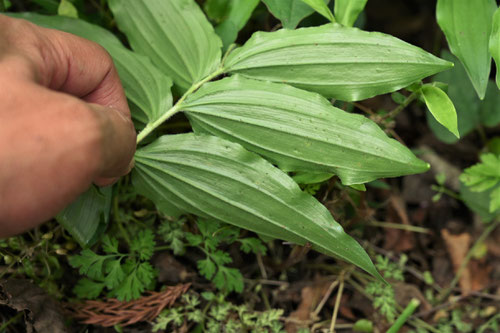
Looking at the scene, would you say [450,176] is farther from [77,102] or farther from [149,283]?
[77,102]

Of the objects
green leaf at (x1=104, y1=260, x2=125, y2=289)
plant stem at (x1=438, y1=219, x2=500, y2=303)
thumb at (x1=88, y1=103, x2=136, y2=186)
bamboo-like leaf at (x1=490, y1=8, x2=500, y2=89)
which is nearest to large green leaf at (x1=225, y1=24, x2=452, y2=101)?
bamboo-like leaf at (x1=490, y1=8, x2=500, y2=89)

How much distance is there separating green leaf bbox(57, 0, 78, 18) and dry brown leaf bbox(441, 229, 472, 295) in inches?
61.7

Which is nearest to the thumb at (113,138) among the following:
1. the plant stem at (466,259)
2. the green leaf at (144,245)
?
the green leaf at (144,245)

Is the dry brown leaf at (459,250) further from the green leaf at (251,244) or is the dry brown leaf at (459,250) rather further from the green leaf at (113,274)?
the green leaf at (113,274)

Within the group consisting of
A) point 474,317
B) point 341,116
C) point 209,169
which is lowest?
point 474,317

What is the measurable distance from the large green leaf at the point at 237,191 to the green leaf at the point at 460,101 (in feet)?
2.54

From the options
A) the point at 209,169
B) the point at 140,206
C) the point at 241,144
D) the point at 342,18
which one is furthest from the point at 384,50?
the point at 140,206

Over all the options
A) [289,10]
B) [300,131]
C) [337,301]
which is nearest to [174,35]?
[289,10]

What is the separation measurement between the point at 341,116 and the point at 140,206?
2.38 feet

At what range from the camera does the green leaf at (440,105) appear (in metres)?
1.12

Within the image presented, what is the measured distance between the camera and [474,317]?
163cm

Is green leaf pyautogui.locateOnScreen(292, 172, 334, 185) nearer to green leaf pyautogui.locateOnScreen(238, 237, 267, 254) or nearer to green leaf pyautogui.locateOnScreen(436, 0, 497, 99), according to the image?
green leaf pyautogui.locateOnScreen(238, 237, 267, 254)

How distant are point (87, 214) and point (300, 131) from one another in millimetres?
631

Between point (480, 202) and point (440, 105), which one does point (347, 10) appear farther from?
point (480, 202)
